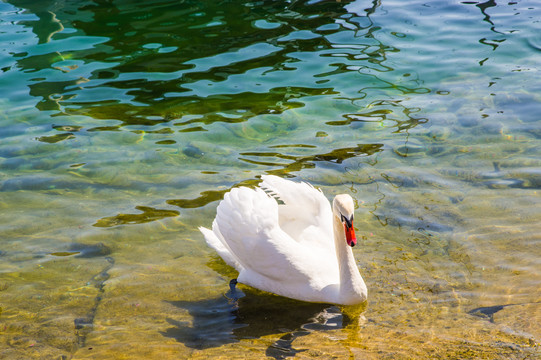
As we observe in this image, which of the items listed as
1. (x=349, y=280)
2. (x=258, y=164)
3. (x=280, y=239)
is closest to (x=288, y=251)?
(x=280, y=239)

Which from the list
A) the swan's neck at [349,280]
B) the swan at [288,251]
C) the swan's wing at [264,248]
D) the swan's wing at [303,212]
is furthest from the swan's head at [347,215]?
the swan's wing at [303,212]

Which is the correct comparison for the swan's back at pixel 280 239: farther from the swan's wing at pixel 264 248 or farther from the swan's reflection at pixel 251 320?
the swan's reflection at pixel 251 320

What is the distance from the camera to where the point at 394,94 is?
10344mm

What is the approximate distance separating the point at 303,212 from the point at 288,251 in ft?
2.86

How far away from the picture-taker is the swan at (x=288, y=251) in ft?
16.6

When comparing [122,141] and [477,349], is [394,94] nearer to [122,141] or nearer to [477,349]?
[122,141]

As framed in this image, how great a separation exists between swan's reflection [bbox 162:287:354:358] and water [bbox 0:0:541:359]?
21 millimetres

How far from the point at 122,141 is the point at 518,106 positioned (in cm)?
617

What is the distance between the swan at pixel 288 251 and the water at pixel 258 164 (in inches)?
8.1

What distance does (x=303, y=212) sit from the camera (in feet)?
19.6

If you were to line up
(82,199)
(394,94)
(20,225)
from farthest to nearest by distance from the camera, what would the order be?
(394,94), (82,199), (20,225)

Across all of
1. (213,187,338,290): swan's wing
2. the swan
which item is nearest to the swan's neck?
the swan

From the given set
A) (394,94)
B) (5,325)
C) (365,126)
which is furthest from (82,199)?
(394,94)

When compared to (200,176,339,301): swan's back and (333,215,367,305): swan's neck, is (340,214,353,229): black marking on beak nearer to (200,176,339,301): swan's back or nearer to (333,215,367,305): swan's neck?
(333,215,367,305): swan's neck
